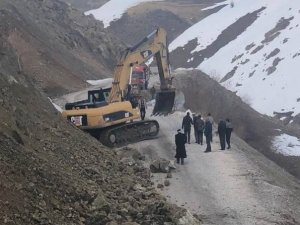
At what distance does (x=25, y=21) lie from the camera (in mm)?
47594

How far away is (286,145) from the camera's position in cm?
3853

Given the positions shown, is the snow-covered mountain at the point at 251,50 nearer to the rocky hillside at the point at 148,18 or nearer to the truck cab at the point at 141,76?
the rocky hillside at the point at 148,18

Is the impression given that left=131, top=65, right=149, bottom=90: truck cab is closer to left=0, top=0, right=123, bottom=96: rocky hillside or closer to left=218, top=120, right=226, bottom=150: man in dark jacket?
left=0, top=0, right=123, bottom=96: rocky hillside

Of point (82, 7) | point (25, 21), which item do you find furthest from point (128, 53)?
point (82, 7)

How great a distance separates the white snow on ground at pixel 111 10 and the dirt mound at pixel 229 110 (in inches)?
1814

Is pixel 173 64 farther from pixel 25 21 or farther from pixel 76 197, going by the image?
pixel 76 197

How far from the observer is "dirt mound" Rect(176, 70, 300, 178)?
41094mm

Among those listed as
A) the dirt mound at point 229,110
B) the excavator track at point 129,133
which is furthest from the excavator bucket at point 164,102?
the dirt mound at point 229,110

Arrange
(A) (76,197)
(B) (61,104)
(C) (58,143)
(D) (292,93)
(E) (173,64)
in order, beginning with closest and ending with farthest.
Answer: (A) (76,197)
(C) (58,143)
(B) (61,104)
(D) (292,93)
(E) (173,64)

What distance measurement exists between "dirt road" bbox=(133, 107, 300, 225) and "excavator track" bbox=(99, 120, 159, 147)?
1.73ft

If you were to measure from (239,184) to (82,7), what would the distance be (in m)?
97.3

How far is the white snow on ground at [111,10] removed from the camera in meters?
95.0

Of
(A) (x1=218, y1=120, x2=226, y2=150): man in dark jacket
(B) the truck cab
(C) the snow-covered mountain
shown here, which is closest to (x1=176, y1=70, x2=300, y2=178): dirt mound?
(B) the truck cab

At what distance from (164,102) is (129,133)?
492 cm
